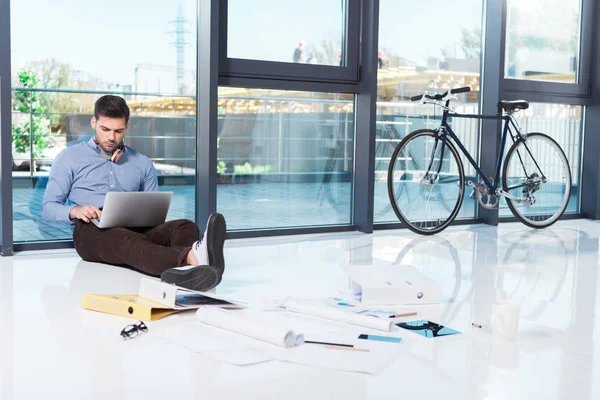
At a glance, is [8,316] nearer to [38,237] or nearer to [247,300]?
[247,300]

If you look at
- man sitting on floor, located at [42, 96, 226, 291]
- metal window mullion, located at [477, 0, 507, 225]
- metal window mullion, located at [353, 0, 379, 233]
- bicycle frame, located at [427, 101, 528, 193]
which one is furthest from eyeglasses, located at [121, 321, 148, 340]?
metal window mullion, located at [477, 0, 507, 225]

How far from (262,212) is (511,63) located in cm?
203

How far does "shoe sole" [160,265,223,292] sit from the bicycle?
179 cm

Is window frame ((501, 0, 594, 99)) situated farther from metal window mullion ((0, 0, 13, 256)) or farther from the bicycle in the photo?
metal window mullion ((0, 0, 13, 256))

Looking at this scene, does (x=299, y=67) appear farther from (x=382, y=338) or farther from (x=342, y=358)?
(x=342, y=358)

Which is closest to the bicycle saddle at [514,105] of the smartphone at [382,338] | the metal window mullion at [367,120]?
the metal window mullion at [367,120]

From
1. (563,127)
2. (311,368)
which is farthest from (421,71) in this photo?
(311,368)

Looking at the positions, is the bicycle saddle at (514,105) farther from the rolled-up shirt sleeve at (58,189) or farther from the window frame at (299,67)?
the rolled-up shirt sleeve at (58,189)

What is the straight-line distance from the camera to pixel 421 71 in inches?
181

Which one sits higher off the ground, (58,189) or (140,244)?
(58,189)

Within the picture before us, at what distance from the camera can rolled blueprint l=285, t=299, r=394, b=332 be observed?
6.95 ft

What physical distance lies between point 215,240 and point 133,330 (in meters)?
0.70

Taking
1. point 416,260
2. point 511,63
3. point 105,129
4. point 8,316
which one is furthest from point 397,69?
point 8,316

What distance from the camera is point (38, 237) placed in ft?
11.8
